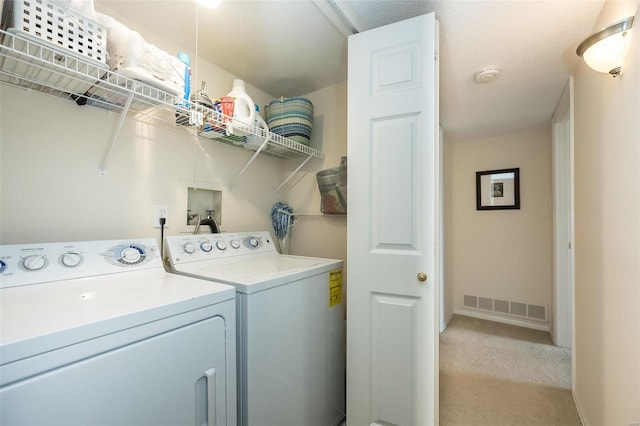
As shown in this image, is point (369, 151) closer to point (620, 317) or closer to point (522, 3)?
point (522, 3)

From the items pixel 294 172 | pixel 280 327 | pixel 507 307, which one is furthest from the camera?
pixel 507 307

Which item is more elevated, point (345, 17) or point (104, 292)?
point (345, 17)

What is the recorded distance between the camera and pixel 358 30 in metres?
1.52

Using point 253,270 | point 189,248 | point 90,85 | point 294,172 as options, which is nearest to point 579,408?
point 253,270

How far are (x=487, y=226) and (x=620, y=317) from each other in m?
2.38

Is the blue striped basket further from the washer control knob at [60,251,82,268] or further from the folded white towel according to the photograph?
the washer control knob at [60,251,82,268]

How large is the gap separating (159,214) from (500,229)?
3.46 metres

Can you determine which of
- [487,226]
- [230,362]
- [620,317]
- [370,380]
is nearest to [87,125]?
[230,362]

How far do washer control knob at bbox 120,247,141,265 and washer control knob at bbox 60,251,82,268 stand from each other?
0.51ft

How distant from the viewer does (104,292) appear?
38.4 inches

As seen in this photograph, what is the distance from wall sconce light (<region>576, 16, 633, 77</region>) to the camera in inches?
40.7

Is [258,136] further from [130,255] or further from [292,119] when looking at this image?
[130,255]

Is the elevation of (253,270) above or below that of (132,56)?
below

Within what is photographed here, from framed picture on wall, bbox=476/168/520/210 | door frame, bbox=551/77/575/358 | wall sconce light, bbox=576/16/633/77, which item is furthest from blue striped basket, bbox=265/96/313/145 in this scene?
framed picture on wall, bbox=476/168/520/210
